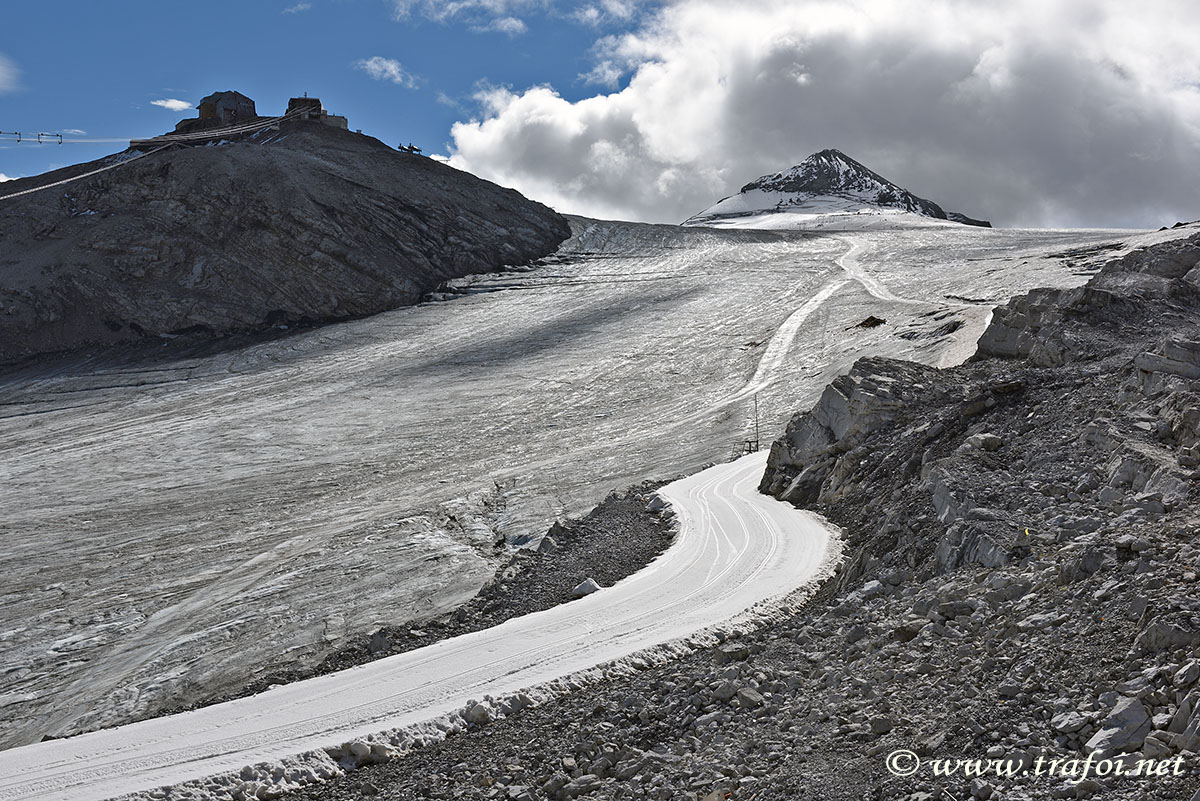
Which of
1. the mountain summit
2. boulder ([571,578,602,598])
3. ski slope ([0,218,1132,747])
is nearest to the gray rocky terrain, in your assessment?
boulder ([571,578,602,598])

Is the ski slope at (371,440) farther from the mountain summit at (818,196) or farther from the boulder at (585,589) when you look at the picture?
the mountain summit at (818,196)

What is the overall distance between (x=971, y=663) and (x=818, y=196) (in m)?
146

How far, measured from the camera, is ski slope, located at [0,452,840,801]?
384 inches

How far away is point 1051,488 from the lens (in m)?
12.2

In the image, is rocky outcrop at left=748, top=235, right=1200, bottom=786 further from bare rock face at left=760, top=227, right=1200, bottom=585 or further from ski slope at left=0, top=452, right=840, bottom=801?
ski slope at left=0, top=452, right=840, bottom=801

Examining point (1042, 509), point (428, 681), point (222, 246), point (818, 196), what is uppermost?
point (818, 196)

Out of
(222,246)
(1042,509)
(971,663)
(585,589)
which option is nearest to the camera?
(971,663)

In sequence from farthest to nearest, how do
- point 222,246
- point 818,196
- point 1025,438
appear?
point 818,196
point 222,246
point 1025,438

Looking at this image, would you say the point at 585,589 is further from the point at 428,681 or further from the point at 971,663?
the point at 971,663

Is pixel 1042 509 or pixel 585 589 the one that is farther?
pixel 585 589

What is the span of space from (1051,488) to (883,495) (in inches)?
191

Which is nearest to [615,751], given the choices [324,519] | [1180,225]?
[324,519]

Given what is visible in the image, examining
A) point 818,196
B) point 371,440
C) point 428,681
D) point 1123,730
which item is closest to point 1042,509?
point 1123,730

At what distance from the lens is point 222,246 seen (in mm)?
53062
